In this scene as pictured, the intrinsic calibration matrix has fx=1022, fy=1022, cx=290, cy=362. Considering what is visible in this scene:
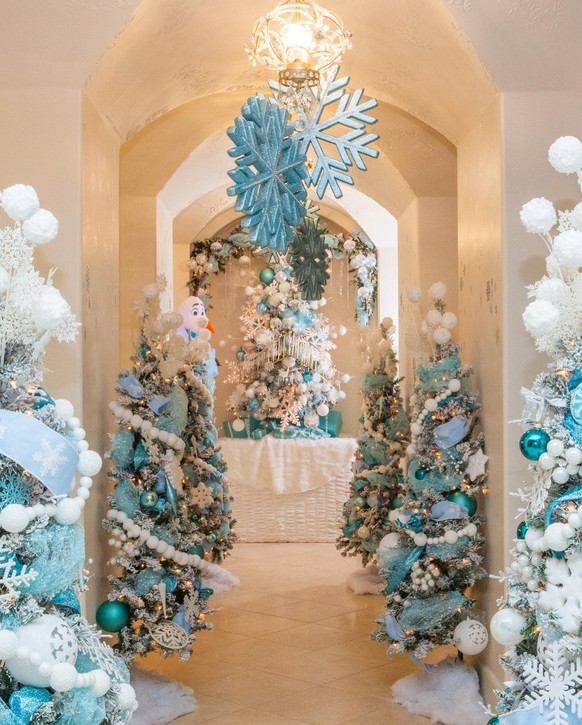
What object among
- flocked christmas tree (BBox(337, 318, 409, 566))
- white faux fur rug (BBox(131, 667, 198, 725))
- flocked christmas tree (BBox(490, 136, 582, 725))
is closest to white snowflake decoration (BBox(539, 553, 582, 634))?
flocked christmas tree (BBox(490, 136, 582, 725))

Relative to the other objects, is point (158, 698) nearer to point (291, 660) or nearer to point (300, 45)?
point (291, 660)

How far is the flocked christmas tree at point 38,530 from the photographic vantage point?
250cm

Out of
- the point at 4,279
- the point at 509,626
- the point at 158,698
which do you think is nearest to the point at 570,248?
the point at 509,626

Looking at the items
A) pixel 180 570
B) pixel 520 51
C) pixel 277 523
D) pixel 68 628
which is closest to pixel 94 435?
pixel 180 570

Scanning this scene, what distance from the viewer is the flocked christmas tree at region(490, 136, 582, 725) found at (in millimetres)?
2760

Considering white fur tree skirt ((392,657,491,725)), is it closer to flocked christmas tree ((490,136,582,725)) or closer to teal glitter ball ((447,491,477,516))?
teal glitter ball ((447,491,477,516))

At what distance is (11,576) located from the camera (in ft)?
8.27

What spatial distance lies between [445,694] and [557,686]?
226cm

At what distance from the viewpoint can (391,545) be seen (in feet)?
18.5

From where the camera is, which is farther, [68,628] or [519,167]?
[519,167]

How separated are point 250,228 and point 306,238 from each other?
4.33 feet

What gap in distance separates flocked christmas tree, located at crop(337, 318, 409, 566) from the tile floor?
1.76ft

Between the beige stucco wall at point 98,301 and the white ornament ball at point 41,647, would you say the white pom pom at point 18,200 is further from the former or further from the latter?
the beige stucco wall at point 98,301

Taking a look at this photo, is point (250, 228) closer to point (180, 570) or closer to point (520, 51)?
point (520, 51)
